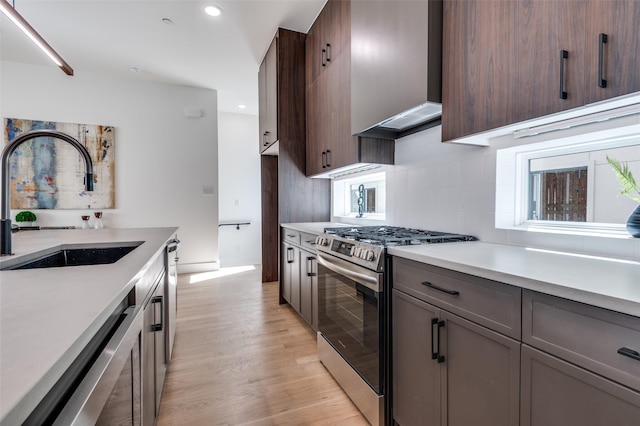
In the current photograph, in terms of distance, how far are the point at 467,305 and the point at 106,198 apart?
4.82 m

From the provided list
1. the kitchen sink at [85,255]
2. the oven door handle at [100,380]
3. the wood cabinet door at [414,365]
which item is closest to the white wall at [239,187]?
the kitchen sink at [85,255]

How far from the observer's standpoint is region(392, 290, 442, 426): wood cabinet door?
1257 millimetres

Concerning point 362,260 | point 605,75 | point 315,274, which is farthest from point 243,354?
point 605,75

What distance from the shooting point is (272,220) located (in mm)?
4277

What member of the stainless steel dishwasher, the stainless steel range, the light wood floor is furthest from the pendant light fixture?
the light wood floor

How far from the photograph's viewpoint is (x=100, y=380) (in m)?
0.59

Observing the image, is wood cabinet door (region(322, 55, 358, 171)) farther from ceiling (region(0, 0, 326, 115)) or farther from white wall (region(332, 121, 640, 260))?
ceiling (region(0, 0, 326, 115))

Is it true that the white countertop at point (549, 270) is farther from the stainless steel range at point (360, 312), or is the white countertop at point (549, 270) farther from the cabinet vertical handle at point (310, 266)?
the cabinet vertical handle at point (310, 266)

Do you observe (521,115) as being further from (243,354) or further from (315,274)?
(243,354)

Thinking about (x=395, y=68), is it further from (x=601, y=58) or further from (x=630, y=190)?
(x=630, y=190)

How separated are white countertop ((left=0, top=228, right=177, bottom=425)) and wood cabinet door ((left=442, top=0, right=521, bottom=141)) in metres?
1.46

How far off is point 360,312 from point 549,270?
945 millimetres

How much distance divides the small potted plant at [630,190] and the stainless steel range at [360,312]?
2.20ft

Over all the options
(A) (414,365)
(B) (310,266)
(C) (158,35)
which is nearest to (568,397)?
(A) (414,365)
